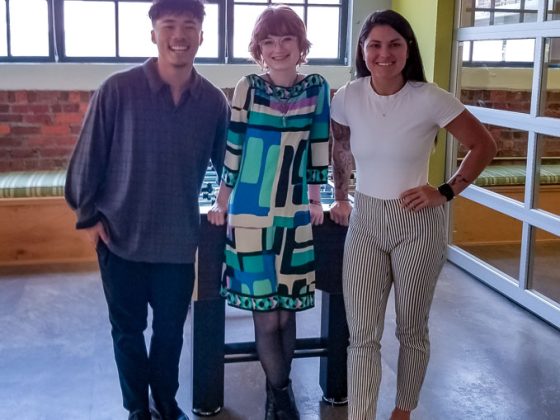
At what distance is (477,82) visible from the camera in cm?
489

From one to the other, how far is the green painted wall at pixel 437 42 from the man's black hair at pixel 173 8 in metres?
2.98

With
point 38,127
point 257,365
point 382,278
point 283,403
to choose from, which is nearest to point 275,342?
point 283,403

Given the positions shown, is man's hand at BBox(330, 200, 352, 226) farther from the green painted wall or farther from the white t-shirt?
the green painted wall

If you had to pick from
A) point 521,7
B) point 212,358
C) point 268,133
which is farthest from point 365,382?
point 521,7

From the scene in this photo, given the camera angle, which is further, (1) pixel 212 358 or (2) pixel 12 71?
(2) pixel 12 71

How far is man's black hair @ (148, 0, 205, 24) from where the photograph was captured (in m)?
2.26

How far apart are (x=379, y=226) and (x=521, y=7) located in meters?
2.58

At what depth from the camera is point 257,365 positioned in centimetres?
334

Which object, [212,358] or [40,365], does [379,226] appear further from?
[40,365]

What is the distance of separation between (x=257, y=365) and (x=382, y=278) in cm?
115

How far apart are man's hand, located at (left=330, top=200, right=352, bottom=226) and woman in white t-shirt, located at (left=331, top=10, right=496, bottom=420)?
148 millimetres

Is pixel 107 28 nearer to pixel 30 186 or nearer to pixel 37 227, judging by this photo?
pixel 30 186

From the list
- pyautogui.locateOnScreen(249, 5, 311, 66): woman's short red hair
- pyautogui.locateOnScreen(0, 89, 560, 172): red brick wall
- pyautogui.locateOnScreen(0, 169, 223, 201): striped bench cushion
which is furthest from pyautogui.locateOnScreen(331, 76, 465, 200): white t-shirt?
pyautogui.locateOnScreen(0, 89, 560, 172): red brick wall

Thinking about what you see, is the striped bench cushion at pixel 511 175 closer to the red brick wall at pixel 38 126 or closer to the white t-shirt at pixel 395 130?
the white t-shirt at pixel 395 130
